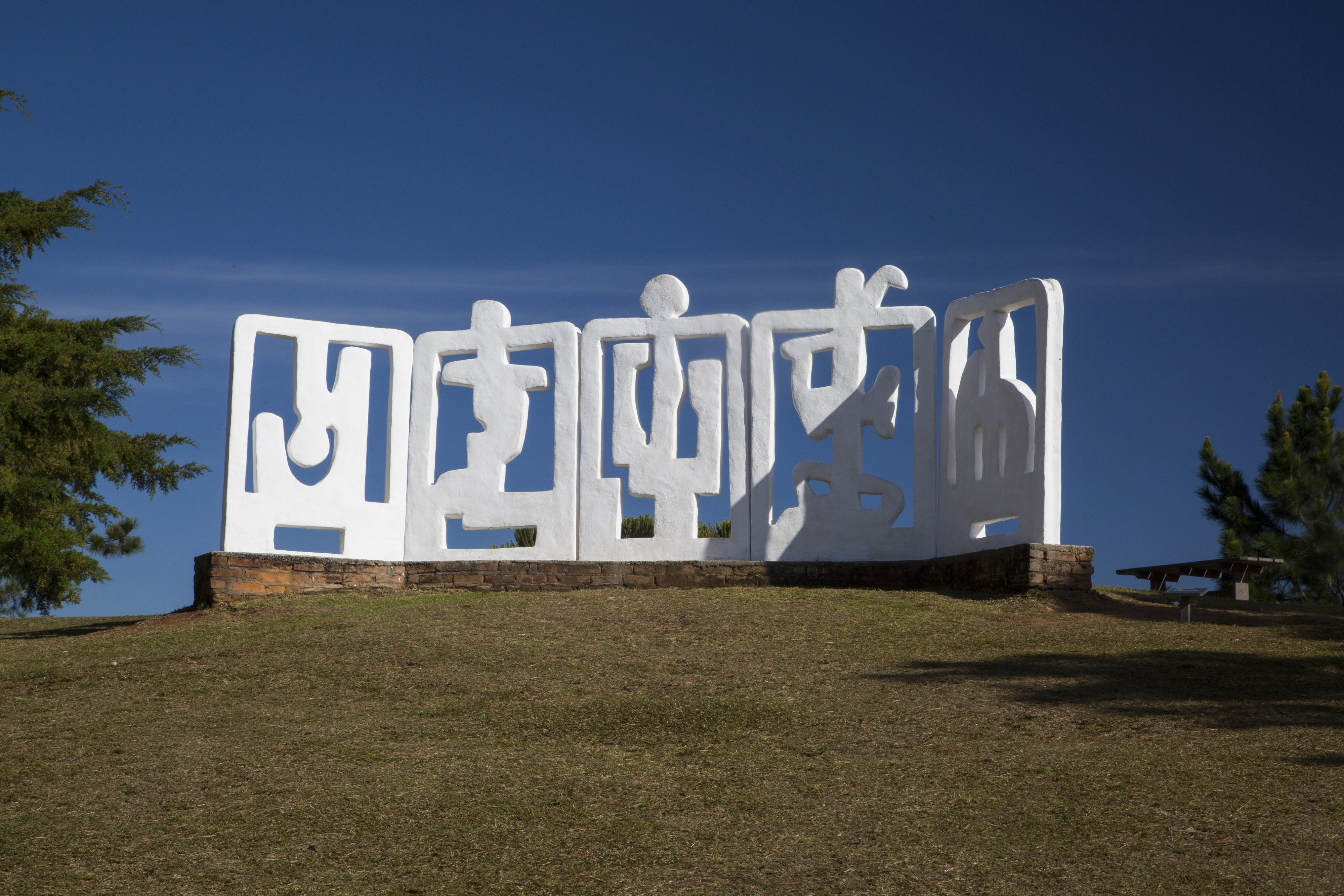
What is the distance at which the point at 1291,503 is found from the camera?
1731 centimetres

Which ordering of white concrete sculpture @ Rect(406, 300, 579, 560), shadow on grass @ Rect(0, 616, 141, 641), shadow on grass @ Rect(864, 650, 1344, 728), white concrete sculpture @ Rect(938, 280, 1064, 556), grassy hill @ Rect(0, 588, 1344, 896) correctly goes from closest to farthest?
grassy hill @ Rect(0, 588, 1344, 896), shadow on grass @ Rect(864, 650, 1344, 728), white concrete sculpture @ Rect(938, 280, 1064, 556), shadow on grass @ Rect(0, 616, 141, 641), white concrete sculpture @ Rect(406, 300, 579, 560)

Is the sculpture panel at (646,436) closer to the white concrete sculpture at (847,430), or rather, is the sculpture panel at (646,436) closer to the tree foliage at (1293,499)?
the white concrete sculpture at (847,430)

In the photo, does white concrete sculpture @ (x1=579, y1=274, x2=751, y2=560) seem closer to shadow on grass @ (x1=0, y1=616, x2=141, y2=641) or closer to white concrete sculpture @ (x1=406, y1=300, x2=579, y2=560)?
white concrete sculpture @ (x1=406, y1=300, x2=579, y2=560)

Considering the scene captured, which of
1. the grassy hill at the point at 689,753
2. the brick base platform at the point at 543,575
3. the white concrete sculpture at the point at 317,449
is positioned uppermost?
the white concrete sculpture at the point at 317,449

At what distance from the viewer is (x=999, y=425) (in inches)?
551

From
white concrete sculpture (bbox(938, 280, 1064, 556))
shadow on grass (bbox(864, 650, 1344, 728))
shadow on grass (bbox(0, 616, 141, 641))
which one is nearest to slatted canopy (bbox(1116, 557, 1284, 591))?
white concrete sculpture (bbox(938, 280, 1064, 556))

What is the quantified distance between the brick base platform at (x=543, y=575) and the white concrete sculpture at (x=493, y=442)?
252 mm

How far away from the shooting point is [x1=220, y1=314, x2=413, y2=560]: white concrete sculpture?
14.7 metres

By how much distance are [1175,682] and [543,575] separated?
24.9 ft

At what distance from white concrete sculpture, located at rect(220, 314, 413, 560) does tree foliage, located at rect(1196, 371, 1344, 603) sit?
10745 millimetres

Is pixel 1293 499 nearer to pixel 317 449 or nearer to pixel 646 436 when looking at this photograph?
pixel 646 436

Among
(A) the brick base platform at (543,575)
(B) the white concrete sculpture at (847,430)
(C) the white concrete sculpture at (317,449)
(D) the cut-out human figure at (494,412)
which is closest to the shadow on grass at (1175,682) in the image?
(A) the brick base platform at (543,575)

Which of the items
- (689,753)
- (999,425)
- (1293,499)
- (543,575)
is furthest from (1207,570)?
(689,753)

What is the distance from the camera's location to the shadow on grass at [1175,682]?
28.4 feet
